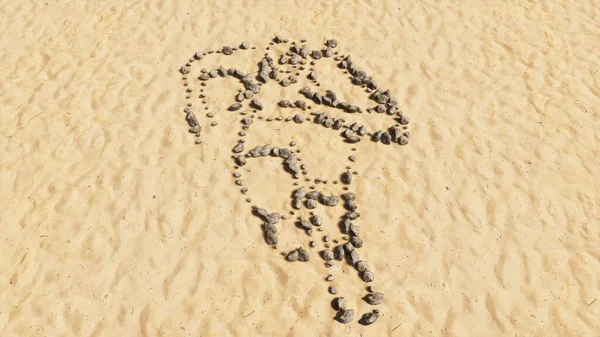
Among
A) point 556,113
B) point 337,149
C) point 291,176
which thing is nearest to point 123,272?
point 291,176

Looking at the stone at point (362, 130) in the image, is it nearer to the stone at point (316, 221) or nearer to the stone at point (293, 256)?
the stone at point (316, 221)

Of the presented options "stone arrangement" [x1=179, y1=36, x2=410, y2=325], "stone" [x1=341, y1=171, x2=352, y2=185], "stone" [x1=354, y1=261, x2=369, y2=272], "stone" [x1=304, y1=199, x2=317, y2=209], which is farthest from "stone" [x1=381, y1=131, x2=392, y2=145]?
"stone" [x1=354, y1=261, x2=369, y2=272]

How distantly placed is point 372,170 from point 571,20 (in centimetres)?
561

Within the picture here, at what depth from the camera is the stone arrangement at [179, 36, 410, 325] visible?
5.62 meters

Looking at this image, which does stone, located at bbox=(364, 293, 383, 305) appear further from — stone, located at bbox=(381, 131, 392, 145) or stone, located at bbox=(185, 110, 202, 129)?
stone, located at bbox=(185, 110, 202, 129)

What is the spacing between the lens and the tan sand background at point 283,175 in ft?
17.3

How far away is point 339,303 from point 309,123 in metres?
2.94

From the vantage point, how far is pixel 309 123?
712 cm

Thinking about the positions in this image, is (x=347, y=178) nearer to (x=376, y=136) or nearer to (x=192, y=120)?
(x=376, y=136)

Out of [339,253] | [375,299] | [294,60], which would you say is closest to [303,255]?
[339,253]

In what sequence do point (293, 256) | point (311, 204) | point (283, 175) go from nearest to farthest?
point (293, 256)
point (311, 204)
point (283, 175)

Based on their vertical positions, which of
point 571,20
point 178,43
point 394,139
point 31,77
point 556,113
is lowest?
point 31,77

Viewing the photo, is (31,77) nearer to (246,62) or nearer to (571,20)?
(246,62)

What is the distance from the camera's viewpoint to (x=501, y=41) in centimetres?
844
